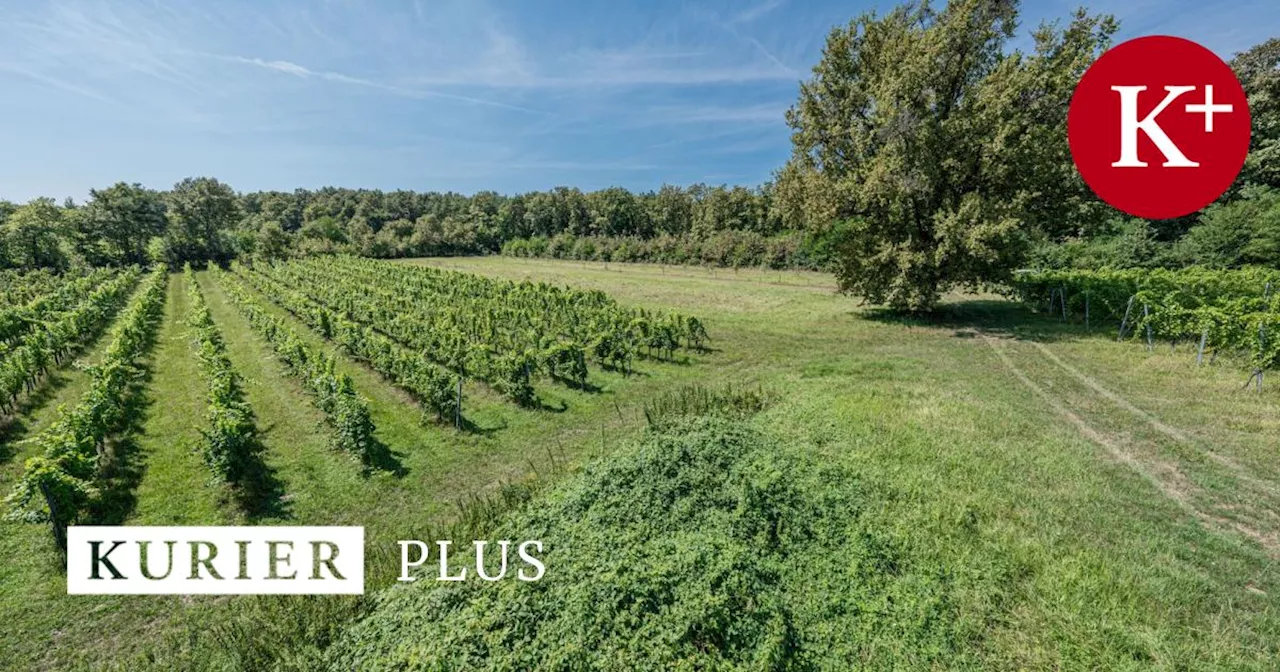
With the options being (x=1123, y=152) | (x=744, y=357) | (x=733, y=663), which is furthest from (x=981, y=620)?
(x=1123, y=152)

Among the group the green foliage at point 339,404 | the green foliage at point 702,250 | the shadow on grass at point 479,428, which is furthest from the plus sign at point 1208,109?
the green foliage at point 702,250

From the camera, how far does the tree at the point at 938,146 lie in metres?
20.5

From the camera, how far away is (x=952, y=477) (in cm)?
881

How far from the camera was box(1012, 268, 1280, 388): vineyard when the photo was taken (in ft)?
44.9

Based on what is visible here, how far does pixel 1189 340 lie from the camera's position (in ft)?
58.7

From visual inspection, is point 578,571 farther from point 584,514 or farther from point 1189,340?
point 1189,340

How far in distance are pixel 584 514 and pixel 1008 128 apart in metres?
23.2

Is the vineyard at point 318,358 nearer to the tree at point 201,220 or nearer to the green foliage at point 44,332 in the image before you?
the green foliage at point 44,332

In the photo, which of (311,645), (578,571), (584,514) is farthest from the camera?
(584,514)

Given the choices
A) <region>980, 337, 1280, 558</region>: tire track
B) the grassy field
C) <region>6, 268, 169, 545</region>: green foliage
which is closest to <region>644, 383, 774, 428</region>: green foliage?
the grassy field

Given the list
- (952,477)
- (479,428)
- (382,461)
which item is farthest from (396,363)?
(952,477)

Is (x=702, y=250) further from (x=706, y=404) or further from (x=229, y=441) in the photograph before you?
(x=229, y=441)

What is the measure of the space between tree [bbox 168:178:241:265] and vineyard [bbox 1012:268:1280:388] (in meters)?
93.1

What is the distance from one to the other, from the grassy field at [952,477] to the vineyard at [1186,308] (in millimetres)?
897
